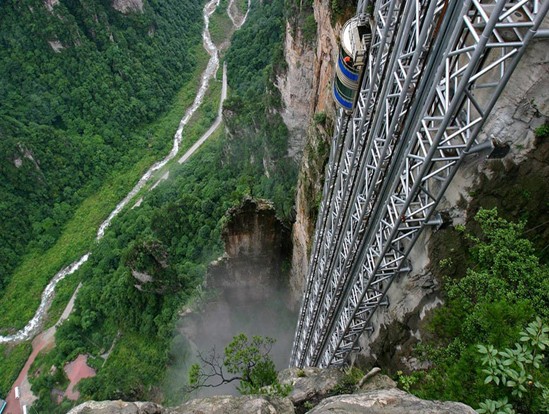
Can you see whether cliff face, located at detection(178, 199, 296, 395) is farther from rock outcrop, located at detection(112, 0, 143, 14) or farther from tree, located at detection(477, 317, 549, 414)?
rock outcrop, located at detection(112, 0, 143, 14)

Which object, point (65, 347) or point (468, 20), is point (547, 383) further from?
point (65, 347)

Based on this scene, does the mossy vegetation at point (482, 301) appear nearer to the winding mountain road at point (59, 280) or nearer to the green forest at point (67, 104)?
the winding mountain road at point (59, 280)

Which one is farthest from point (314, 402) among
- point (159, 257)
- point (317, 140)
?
point (159, 257)

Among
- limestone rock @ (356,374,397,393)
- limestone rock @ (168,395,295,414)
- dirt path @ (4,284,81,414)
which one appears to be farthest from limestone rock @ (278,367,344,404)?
dirt path @ (4,284,81,414)

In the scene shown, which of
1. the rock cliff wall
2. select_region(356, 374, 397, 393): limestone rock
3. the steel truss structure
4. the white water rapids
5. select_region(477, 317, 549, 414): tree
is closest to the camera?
select_region(477, 317, 549, 414): tree

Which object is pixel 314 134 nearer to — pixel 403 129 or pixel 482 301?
pixel 403 129

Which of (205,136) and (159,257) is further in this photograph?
(205,136)
